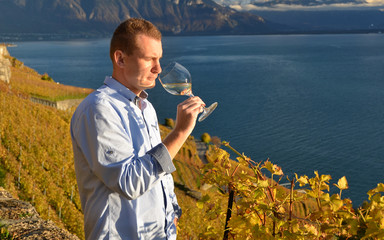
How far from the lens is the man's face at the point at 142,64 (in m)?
1.78

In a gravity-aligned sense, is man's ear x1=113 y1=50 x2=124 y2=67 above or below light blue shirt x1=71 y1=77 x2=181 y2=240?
above

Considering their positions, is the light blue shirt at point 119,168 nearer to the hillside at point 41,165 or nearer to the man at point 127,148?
the man at point 127,148

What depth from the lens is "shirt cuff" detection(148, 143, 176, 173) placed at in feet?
5.27

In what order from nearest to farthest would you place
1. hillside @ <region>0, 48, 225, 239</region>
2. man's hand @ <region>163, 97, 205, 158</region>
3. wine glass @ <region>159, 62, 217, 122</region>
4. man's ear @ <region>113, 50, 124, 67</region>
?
man's hand @ <region>163, 97, 205, 158</region> < man's ear @ <region>113, 50, 124, 67</region> < wine glass @ <region>159, 62, 217, 122</region> < hillside @ <region>0, 48, 225, 239</region>

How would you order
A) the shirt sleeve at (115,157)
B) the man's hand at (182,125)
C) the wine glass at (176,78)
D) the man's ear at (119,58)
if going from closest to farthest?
the shirt sleeve at (115,157) → the man's hand at (182,125) → the man's ear at (119,58) → the wine glass at (176,78)

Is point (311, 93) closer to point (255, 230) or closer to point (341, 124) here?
point (341, 124)

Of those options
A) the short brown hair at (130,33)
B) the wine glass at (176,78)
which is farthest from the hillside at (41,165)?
the short brown hair at (130,33)

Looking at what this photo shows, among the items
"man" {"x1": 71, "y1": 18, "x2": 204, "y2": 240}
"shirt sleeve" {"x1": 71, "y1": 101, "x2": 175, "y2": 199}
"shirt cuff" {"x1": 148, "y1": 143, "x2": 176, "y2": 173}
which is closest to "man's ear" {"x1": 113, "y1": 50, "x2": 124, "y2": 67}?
"man" {"x1": 71, "y1": 18, "x2": 204, "y2": 240}

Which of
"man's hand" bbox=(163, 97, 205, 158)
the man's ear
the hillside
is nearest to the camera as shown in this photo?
"man's hand" bbox=(163, 97, 205, 158)

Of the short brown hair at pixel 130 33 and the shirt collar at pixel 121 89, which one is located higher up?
the short brown hair at pixel 130 33

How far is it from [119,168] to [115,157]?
2.0 inches

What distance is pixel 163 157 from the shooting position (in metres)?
1.61

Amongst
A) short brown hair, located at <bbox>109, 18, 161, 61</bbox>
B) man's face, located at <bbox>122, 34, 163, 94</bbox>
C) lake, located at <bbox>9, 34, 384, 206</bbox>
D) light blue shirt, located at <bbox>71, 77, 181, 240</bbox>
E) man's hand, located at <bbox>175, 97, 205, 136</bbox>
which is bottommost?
lake, located at <bbox>9, 34, 384, 206</bbox>

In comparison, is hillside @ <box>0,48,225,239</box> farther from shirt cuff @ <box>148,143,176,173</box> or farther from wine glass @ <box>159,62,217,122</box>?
shirt cuff @ <box>148,143,176,173</box>
